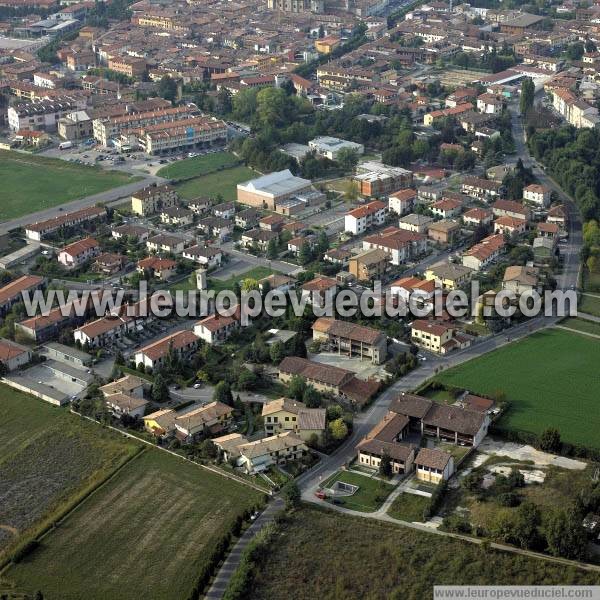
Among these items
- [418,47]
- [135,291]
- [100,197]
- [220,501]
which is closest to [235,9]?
[418,47]

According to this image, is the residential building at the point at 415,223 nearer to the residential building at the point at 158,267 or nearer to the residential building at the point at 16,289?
the residential building at the point at 158,267

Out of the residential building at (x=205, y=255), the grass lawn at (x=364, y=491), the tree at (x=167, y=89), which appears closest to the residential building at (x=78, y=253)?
the residential building at (x=205, y=255)

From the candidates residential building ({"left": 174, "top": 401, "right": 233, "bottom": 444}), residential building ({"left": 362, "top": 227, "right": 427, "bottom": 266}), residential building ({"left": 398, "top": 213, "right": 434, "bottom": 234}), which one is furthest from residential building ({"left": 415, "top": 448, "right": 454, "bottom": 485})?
residential building ({"left": 398, "top": 213, "right": 434, "bottom": 234})

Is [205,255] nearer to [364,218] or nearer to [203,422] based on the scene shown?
[364,218]

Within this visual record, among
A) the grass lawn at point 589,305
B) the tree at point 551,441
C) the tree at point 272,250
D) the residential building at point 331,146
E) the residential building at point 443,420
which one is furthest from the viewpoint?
the residential building at point 331,146

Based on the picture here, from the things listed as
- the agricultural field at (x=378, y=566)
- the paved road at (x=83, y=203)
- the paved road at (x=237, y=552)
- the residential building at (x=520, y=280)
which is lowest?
the paved road at (x=83, y=203)

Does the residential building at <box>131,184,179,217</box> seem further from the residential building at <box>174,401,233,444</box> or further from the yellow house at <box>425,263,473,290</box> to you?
the residential building at <box>174,401,233,444</box>

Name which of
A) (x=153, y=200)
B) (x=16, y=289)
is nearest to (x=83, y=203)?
(x=153, y=200)

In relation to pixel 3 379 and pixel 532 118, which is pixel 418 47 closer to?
pixel 532 118
